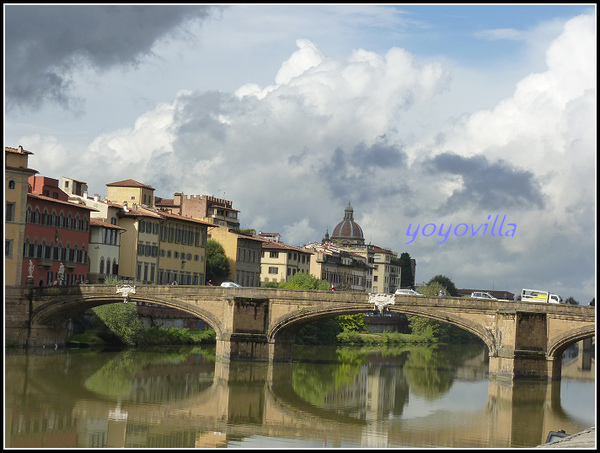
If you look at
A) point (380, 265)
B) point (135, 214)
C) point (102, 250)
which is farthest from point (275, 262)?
point (380, 265)

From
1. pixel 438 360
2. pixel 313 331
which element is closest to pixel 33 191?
pixel 313 331

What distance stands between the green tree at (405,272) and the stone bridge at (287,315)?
103754 millimetres

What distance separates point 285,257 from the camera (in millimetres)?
118750

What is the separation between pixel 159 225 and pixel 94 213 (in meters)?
6.64

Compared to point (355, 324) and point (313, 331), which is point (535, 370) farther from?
point (355, 324)

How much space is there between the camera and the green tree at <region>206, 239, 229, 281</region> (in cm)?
10319

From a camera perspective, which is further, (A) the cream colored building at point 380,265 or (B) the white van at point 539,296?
(A) the cream colored building at point 380,265

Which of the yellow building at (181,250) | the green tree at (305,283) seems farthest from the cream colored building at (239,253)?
the yellow building at (181,250)

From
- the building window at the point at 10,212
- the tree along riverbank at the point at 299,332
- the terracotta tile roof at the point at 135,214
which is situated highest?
the terracotta tile roof at the point at 135,214

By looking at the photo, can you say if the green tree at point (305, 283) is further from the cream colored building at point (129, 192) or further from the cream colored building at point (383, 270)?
the cream colored building at point (383, 270)

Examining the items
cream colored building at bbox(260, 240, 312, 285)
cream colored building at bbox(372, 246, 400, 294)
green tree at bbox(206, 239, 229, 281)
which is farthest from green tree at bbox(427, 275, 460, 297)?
green tree at bbox(206, 239, 229, 281)

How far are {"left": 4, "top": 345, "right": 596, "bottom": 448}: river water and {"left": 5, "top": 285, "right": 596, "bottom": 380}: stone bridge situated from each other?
1.74 meters

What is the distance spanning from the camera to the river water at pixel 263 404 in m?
37.3

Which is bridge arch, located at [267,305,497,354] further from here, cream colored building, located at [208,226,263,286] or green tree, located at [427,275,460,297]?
green tree, located at [427,275,460,297]
